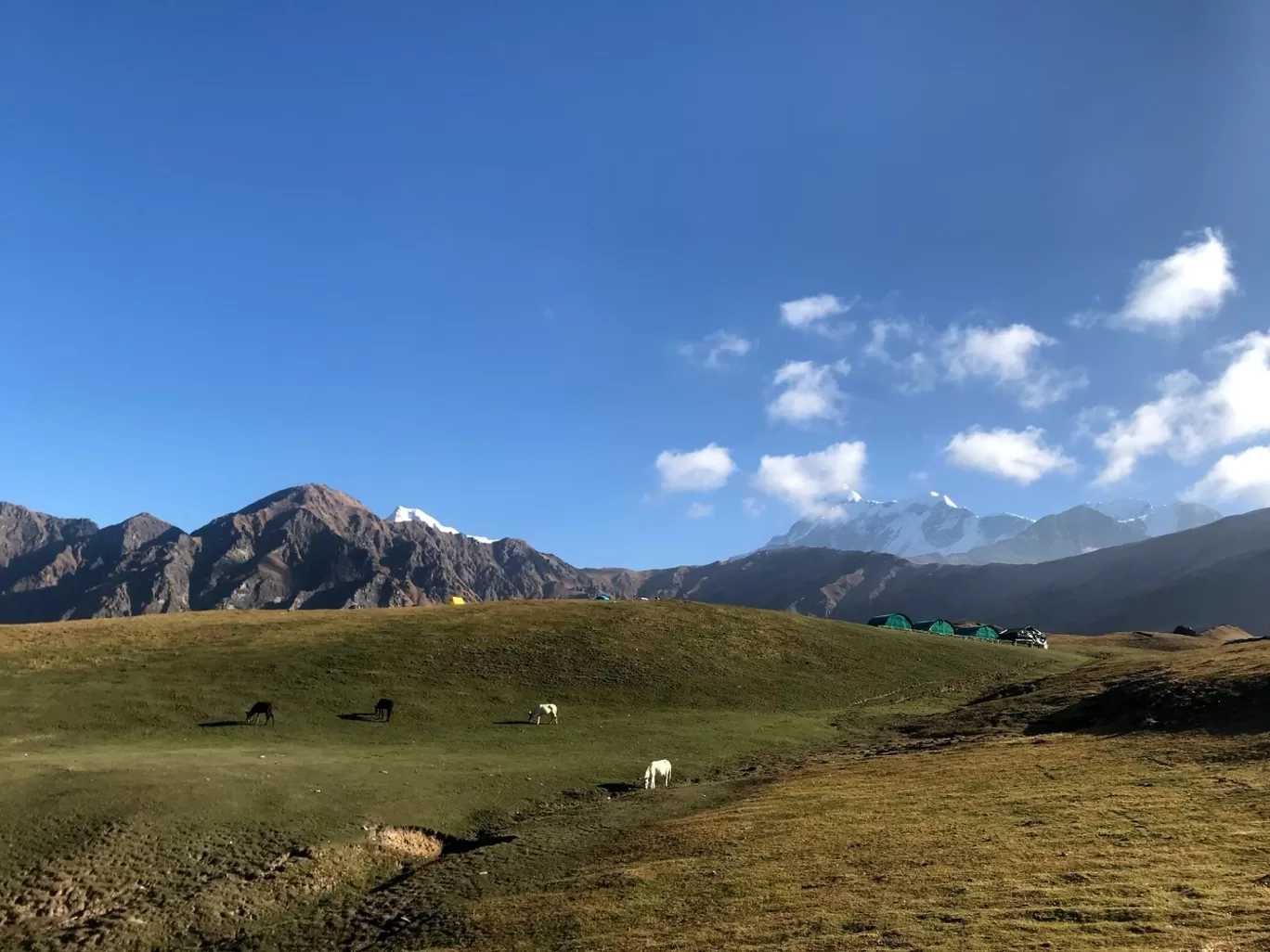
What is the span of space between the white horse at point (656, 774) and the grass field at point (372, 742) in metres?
1.63

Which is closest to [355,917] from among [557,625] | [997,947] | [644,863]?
[644,863]

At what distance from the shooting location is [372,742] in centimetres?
5047

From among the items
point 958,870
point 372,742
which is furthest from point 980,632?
point 958,870

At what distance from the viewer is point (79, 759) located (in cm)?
4056

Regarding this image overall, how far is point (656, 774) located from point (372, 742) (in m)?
19.5

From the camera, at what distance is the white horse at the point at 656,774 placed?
4244cm

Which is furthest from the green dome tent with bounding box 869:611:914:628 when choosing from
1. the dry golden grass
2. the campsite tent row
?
the dry golden grass

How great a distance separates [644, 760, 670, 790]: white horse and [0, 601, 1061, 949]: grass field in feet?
5.35

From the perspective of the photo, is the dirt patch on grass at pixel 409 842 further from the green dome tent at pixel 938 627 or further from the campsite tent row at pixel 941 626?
the green dome tent at pixel 938 627

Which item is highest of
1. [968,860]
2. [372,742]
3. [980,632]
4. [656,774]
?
[372,742]

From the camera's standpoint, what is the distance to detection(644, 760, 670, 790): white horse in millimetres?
42438

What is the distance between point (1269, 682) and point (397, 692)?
57132mm

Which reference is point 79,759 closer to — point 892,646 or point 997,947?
point 997,947

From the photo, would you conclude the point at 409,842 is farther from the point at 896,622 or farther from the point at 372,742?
the point at 896,622
